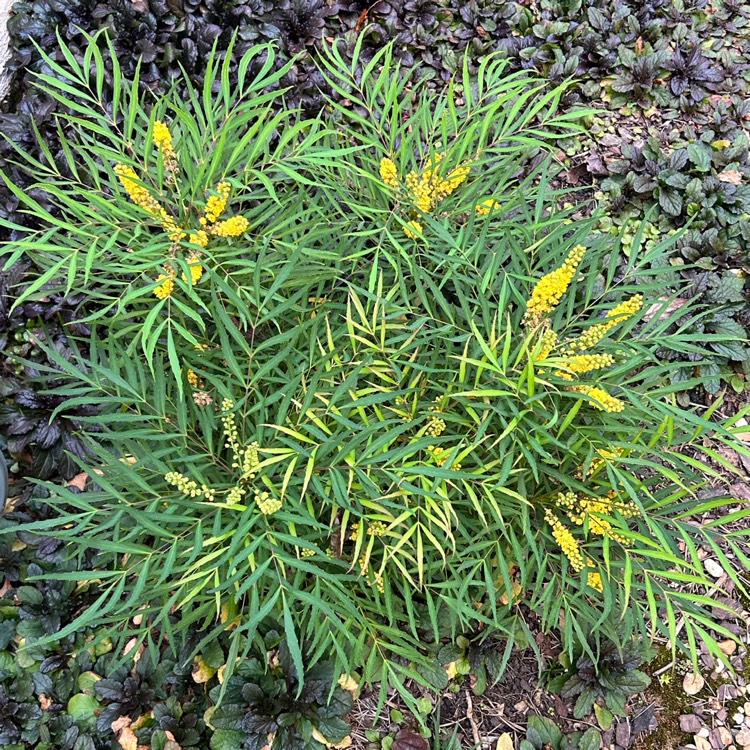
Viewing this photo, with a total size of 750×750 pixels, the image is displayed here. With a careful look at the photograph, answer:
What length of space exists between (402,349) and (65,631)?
110cm

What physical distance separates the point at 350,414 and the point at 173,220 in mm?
728

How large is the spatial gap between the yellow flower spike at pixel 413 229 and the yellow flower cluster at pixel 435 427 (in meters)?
0.56

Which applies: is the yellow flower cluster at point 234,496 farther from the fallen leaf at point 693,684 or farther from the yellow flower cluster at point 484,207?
the fallen leaf at point 693,684

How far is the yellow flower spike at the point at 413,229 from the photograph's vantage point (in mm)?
1774

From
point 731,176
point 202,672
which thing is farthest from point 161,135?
point 731,176

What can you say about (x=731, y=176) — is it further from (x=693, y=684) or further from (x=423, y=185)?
(x=693, y=684)

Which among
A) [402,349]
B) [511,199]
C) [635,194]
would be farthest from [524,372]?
[635,194]

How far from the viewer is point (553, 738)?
2.10m

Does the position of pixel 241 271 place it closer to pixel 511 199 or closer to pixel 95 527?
pixel 95 527

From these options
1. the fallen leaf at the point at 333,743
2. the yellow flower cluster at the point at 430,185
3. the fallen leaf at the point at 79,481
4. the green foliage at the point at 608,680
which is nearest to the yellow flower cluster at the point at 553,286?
the yellow flower cluster at the point at 430,185

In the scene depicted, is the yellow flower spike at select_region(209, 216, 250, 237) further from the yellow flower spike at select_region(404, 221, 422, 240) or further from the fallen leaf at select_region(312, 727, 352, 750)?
the fallen leaf at select_region(312, 727, 352, 750)

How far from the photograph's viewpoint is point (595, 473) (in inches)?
67.2

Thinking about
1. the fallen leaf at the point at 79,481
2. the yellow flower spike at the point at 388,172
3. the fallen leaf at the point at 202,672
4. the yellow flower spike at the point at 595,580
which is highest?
the yellow flower spike at the point at 388,172

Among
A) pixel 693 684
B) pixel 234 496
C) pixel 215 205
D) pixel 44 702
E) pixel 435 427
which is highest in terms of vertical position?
pixel 215 205
